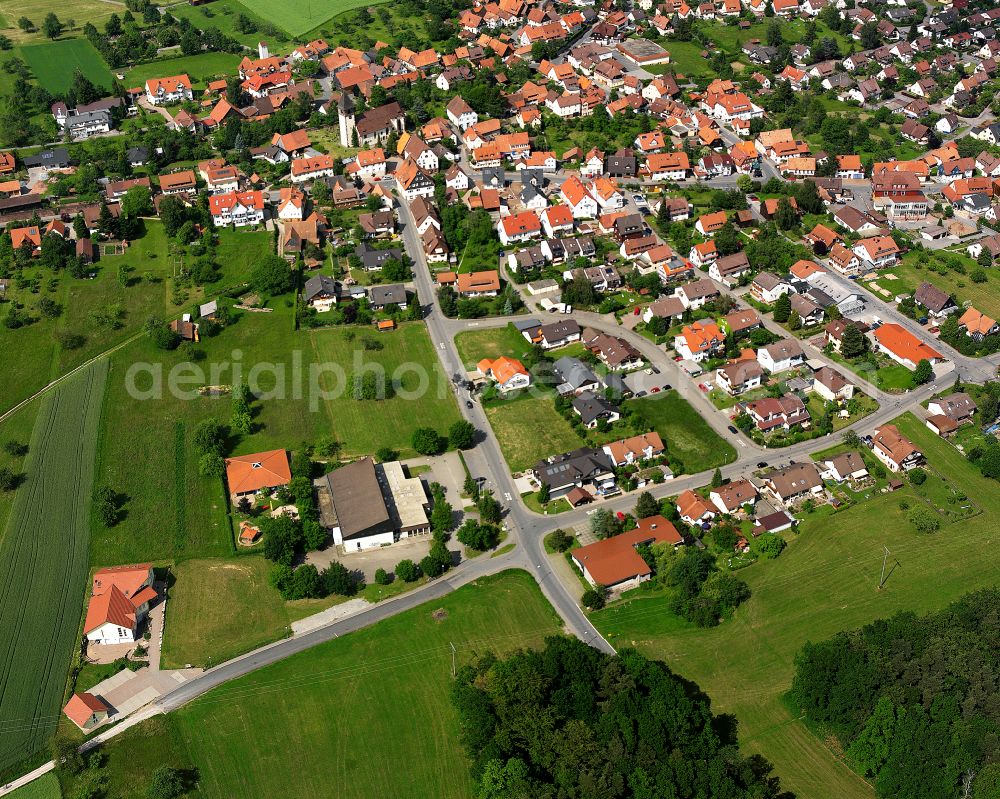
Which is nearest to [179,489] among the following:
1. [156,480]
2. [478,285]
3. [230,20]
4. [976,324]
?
[156,480]

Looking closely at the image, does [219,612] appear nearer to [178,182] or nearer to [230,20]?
[178,182]

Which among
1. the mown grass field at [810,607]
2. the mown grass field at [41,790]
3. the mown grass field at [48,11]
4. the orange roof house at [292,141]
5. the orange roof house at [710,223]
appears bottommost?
the mown grass field at [810,607]

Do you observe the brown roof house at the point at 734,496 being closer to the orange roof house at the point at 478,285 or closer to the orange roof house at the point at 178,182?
the orange roof house at the point at 478,285

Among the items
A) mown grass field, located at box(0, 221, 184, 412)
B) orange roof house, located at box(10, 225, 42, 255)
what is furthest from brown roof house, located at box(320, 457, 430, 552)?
orange roof house, located at box(10, 225, 42, 255)

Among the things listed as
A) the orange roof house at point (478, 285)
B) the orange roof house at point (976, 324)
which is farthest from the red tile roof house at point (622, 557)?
the orange roof house at point (976, 324)

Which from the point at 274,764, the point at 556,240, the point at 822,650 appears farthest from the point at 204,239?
the point at 822,650

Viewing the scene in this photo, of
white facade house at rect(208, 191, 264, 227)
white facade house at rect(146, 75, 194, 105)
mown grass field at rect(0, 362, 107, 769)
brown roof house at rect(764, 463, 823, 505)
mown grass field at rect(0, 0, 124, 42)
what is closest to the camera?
mown grass field at rect(0, 362, 107, 769)

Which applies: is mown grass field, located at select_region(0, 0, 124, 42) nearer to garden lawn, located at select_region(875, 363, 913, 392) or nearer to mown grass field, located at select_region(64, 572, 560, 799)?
mown grass field, located at select_region(64, 572, 560, 799)
